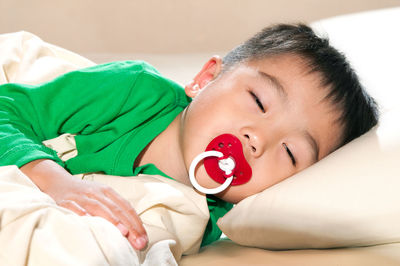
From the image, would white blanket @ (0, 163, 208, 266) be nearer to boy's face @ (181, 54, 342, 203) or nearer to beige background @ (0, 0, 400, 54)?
boy's face @ (181, 54, 342, 203)

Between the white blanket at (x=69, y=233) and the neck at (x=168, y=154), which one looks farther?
the neck at (x=168, y=154)

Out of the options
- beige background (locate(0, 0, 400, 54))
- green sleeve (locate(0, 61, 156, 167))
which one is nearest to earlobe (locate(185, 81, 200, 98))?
green sleeve (locate(0, 61, 156, 167))

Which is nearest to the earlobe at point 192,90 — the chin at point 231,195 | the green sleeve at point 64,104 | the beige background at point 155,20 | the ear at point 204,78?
the ear at point 204,78

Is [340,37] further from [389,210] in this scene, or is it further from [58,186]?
[58,186]

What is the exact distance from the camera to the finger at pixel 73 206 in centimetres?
85

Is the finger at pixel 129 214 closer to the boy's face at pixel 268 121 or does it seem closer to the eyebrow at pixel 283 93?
the boy's face at pixel 268 121

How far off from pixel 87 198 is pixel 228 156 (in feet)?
0.89

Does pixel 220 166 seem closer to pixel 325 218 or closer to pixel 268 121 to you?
pixel 268 121

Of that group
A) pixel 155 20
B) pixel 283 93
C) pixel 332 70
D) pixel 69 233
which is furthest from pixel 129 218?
pixel 155 20

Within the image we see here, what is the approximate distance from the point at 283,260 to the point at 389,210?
19 centimetres

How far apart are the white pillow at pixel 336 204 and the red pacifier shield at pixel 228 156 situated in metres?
0.05

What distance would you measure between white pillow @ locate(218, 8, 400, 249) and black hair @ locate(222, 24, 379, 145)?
7cm

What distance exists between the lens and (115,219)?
0.85m

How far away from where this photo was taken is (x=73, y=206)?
866mm
